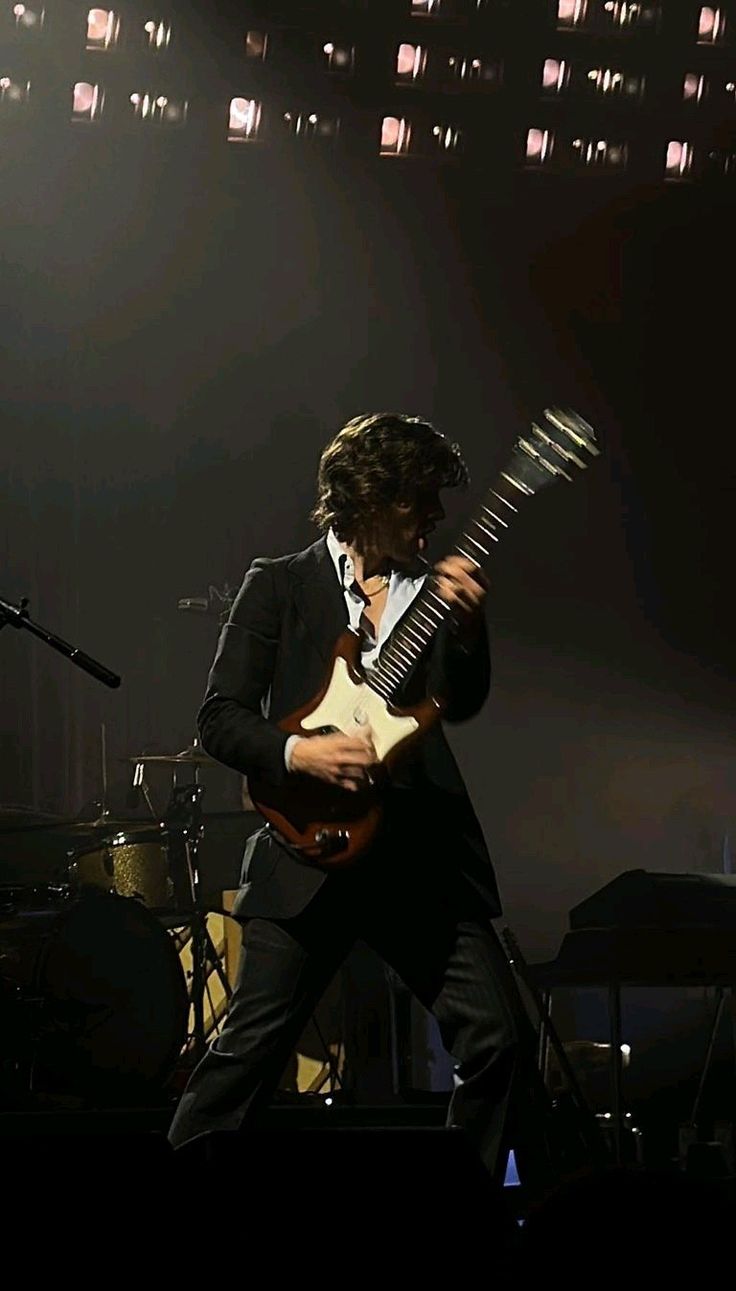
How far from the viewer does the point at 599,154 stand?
7105mm

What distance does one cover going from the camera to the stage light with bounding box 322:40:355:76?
6.90 metres

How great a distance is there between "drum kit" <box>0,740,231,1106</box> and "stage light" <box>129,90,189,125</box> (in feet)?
10.1

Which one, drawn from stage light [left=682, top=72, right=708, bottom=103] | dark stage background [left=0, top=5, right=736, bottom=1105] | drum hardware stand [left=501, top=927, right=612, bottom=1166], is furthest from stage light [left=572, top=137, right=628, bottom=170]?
drum hardware stand [left=501, top=927, right=612, bottom=1166]

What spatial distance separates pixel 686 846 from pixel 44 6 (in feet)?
15.1

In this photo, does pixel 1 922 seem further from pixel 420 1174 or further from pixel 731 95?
pixel 731 95

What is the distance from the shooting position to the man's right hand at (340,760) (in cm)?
324

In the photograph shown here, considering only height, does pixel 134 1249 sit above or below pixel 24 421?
below

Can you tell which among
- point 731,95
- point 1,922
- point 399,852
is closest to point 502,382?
point 731,95

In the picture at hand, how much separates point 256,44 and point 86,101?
2.51 feet

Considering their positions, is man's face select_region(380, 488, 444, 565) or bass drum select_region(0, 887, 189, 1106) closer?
man's face select_region(380, 488, 444, 565)

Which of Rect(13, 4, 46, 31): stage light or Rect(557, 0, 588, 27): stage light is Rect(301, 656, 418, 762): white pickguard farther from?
Rect(557, 0, 588, 27): stage light

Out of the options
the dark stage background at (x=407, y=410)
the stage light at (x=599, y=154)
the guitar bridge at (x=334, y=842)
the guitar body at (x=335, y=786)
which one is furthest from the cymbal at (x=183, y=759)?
the stage light at (x=599, y=154)

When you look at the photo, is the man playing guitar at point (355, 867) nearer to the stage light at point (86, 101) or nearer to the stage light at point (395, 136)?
the stage light at point (395, 136)

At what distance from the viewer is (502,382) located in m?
7.32
